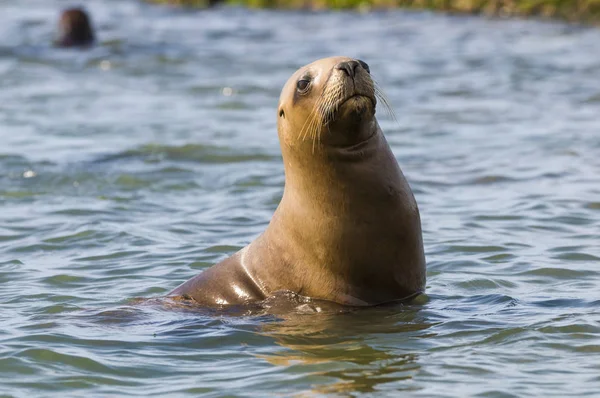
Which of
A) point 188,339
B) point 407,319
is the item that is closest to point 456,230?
point 407,319

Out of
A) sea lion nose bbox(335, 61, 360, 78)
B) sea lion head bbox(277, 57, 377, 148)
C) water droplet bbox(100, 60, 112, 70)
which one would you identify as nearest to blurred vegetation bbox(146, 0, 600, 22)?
water droplet bbox(100, 60, 112, 70)

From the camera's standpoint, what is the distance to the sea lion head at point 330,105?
21.9 feet

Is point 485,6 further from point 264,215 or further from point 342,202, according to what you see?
point 342,202

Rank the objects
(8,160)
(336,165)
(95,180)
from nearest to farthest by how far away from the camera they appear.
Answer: (336,165) < (95,180) < (8,160)

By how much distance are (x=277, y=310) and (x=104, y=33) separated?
2077cm

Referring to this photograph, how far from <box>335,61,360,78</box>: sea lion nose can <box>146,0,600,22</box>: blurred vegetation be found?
1890 cm

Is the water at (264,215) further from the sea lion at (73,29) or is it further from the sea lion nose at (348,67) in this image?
the sea lion nose at (348,67)

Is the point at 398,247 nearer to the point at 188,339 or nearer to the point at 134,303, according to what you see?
the point at 188,339

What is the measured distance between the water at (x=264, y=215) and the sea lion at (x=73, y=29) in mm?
677

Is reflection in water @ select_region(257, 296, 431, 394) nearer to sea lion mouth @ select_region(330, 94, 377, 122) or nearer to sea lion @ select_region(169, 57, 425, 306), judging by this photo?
sea lion @ select_region(169, 57, 425, 306)

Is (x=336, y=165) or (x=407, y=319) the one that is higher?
(x=336, y=165)

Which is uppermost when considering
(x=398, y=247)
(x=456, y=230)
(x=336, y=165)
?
(x=336, y=165)

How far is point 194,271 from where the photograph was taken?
880 centimetres

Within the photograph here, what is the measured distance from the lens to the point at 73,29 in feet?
78.2
